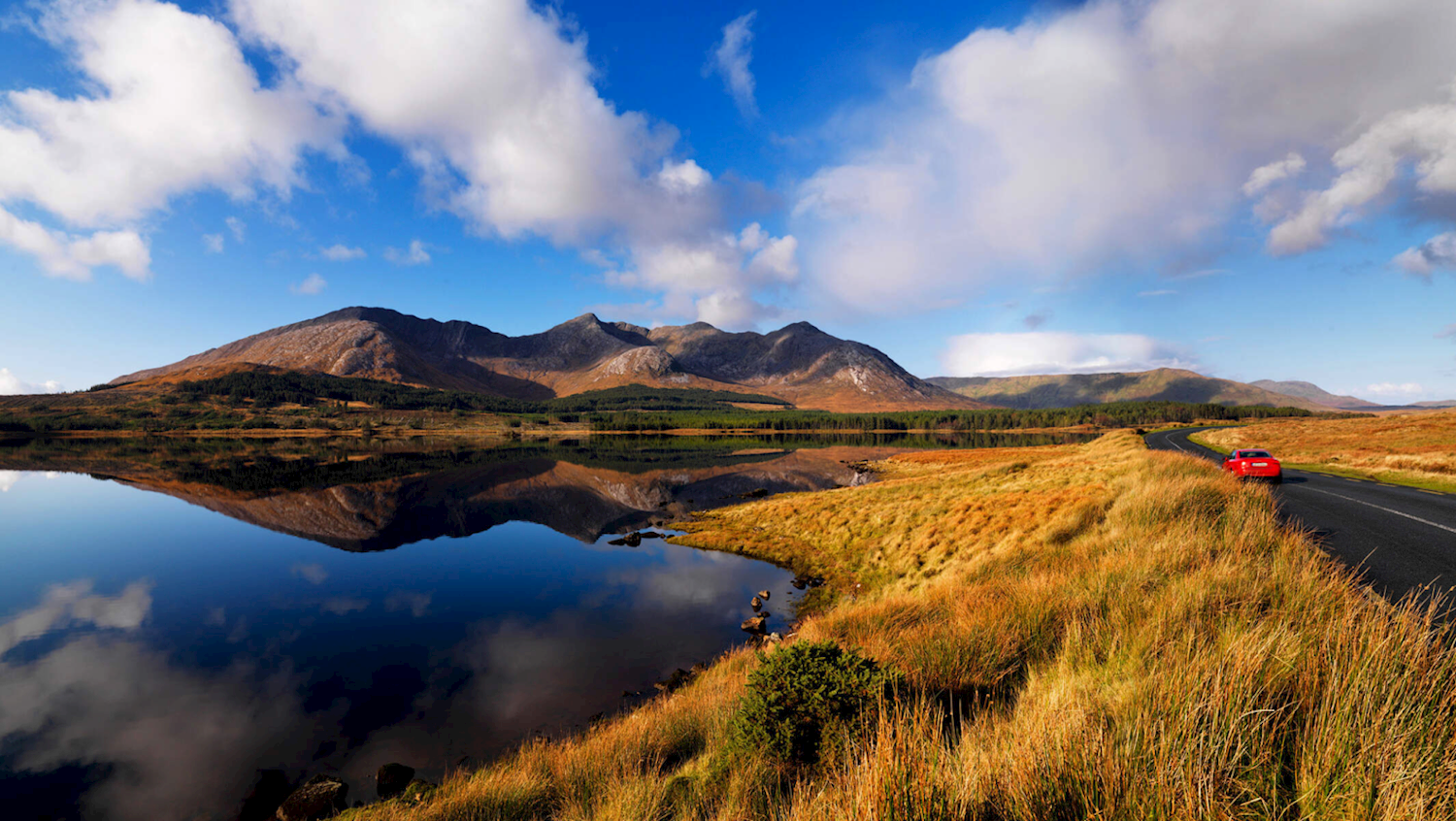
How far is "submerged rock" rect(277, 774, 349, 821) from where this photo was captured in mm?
10130

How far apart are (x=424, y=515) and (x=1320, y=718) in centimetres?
5117

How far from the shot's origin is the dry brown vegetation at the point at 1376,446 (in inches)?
1085

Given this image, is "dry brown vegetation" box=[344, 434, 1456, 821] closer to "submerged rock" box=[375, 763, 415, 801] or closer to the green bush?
the green bush

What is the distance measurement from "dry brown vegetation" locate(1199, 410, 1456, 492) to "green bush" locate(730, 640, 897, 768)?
34069 millimetres

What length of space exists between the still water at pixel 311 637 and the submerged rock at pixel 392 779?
32 centimetres

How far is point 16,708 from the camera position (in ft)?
46.9

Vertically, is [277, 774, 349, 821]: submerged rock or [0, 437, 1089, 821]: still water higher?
[277, 774, 349, 821]: submerged rock

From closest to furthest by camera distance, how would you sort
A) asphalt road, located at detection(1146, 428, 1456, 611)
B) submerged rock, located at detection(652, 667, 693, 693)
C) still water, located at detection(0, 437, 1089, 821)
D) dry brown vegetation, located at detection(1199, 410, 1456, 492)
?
asphalt road, located at detection(1146, 428, 1456, 611), still water, located at detection(0, 437, 1089, 821), submerged rock, located at detection(652, 667, 693, 693), dry brown vegetation, located at detection(1199, 410, 1456, 492)

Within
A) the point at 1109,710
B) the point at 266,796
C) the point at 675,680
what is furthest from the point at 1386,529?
the point at 266,796

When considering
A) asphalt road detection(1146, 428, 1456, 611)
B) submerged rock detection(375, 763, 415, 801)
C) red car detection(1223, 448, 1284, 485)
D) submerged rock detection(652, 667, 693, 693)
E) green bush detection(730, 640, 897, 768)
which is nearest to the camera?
green bush detection(730, 640, 897, 768)

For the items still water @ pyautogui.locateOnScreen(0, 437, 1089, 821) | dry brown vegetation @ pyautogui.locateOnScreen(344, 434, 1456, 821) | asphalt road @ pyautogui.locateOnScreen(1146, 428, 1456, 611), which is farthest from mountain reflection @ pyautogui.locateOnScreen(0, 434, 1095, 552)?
asphalt road @ pyautogui.locateOnScreen(1146, 428, 1456, 611)

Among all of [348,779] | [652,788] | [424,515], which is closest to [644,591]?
[348,779]

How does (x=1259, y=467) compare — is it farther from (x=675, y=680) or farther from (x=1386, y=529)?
(x=675, y=680)

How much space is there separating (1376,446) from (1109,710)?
59.4m
